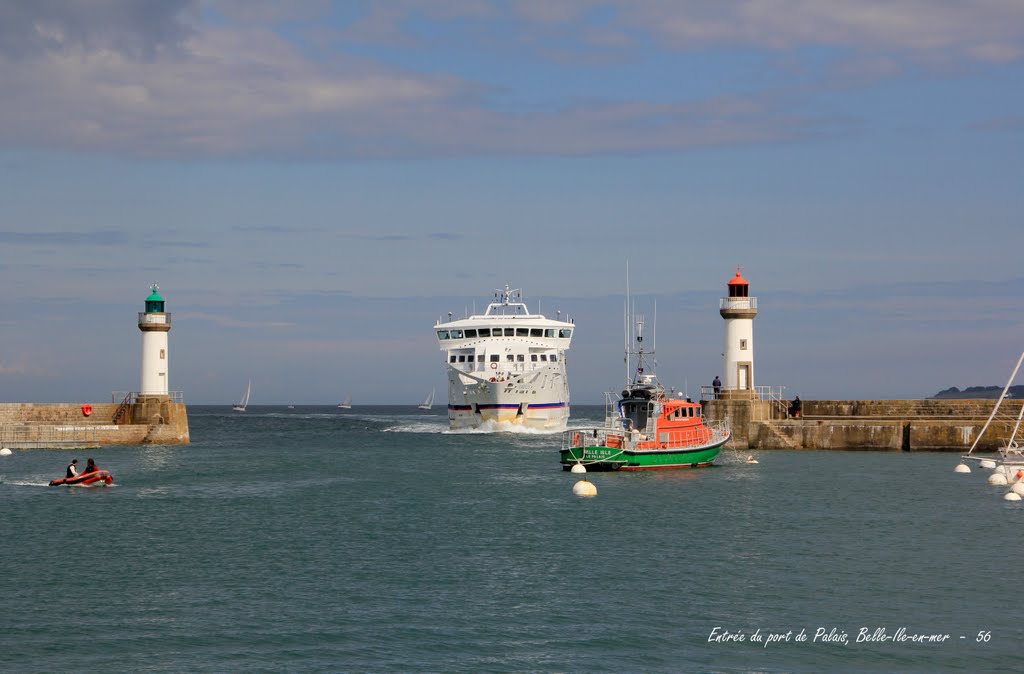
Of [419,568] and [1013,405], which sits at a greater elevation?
[1013,405]

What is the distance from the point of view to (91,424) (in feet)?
223

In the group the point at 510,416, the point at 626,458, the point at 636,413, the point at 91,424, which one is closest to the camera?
the point at 626,458

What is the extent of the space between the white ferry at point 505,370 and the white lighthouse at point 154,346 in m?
22.8

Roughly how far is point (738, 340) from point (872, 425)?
28.0 ft

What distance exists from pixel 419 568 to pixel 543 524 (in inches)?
315

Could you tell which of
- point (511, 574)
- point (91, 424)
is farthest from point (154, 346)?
point (511, 574)

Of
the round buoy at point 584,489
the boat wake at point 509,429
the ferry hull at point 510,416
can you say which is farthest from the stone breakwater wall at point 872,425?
the boat wake at point 509,429

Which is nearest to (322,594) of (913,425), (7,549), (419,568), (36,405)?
(419,568)

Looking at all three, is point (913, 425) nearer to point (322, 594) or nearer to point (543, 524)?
point (543, 524)

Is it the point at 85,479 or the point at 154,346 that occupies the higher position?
the point at 154,346

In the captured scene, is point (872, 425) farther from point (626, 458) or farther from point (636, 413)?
point (626, 458)

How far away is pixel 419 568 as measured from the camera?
2791cm

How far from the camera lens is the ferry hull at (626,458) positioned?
49.9 m

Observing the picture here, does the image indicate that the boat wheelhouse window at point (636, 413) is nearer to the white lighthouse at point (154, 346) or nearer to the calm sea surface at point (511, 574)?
the calm sea surface at point (511, 574)
